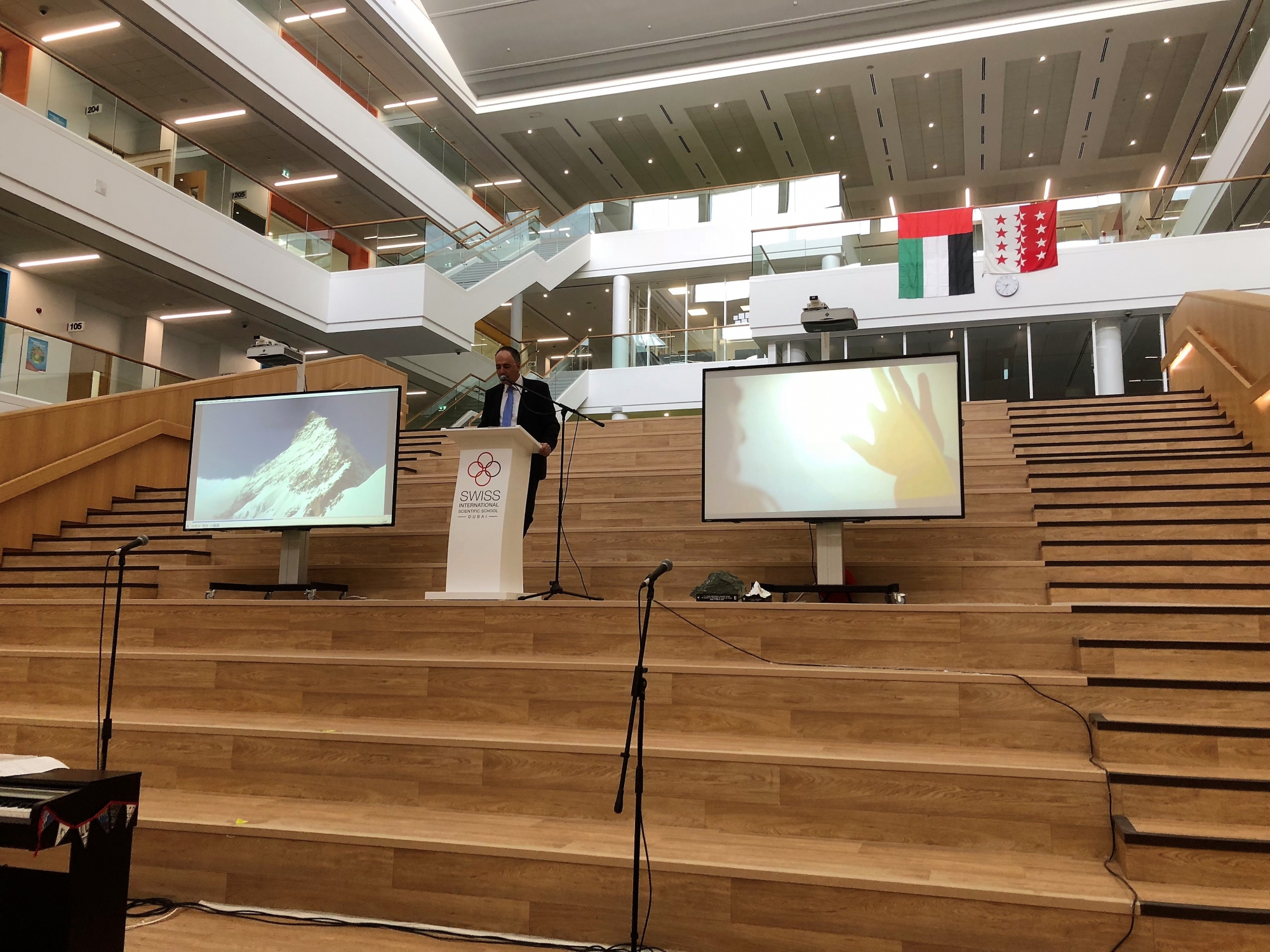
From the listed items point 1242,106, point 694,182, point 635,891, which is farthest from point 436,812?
point 694,182

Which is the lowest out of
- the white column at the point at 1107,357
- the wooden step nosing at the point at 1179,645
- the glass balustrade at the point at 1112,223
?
the wooden step nosing at the point at 1179,645

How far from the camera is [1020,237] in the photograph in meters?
11.4

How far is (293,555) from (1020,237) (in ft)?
31.7

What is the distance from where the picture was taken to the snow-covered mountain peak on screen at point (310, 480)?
16.0 feet

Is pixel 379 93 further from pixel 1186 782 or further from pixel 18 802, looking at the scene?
pixel 1186 782

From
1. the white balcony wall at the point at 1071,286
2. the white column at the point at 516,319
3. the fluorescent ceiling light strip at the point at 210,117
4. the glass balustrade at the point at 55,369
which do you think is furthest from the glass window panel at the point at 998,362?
the fluorescent ceiling light strip at the point at 210,117

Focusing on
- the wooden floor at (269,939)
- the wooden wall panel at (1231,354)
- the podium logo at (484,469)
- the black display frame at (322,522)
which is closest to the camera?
the wooden floor at (269,939)

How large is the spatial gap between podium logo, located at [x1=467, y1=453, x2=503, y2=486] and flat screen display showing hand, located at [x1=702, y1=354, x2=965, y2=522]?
Result: 0.99 meters

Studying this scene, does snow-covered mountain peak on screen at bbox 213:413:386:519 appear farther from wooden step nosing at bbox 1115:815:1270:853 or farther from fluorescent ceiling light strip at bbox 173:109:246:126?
fluorescent ceiling light strip at bbox 173:109:246:126

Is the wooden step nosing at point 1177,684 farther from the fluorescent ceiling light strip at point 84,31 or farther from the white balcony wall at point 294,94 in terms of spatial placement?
the fluorescent ceiling light strip at point 84,31

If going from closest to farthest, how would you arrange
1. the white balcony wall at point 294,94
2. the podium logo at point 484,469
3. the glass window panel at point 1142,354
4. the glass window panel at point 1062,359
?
the podium logo at point 484,469 < the white balcony wall at point 294,94 < the glass window panel at point 1142,354 < the glass window panel at point 1062,359

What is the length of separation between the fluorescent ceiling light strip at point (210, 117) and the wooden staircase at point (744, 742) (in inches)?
392

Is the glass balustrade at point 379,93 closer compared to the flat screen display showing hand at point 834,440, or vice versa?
the flat screen display showing hand at point 834,440

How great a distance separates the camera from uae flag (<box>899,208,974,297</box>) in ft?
37.9
